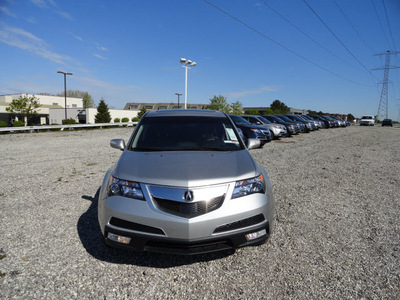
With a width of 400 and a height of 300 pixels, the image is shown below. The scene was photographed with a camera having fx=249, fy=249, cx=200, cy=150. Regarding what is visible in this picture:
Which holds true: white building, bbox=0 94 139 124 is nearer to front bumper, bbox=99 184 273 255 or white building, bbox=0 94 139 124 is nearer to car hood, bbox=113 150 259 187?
car hood, bbox=113 150 259 187

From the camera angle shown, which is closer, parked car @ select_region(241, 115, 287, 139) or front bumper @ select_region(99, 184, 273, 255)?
front bumper @ select_region(99, 184, 273, 255)

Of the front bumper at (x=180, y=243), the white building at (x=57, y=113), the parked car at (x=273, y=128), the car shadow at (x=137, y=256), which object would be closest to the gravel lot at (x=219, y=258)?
the car shadow at (x=137, y=256)

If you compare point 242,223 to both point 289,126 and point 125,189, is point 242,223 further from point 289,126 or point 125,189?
point 289,126

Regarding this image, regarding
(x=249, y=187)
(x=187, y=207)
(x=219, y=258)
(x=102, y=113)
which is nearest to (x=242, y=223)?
(x=249, y=187)

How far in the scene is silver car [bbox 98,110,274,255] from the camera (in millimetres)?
2199

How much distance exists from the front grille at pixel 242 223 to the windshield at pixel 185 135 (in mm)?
1112

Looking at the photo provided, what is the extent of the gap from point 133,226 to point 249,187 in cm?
117

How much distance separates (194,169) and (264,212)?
803mm

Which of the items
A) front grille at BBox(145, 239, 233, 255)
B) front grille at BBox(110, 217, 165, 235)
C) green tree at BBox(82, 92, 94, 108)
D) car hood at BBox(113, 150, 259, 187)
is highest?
green tree at BBox(82, 92, 94, 108)

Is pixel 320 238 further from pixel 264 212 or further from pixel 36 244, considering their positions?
pixel 36 244

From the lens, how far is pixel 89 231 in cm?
325

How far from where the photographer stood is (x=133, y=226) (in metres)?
2.27

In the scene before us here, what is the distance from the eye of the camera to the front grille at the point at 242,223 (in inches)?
88.4

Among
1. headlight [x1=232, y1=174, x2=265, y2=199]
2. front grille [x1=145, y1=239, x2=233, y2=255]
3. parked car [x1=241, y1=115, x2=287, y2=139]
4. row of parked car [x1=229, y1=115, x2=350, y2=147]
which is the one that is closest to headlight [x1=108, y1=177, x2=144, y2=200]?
front grille [x1=145, y1=239, x2=233, y2=255]
